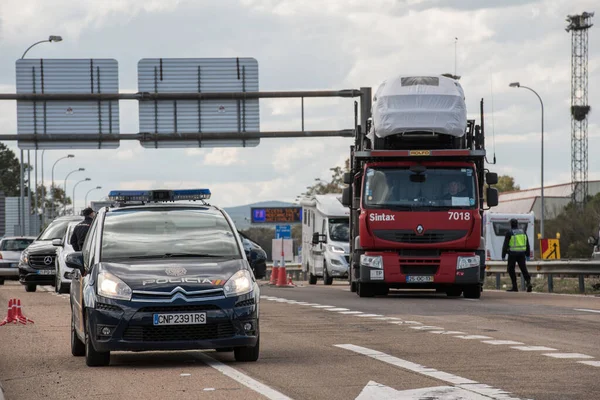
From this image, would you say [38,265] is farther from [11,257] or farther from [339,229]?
[339,229]

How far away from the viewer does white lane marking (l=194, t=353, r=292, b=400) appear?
10.1 meters

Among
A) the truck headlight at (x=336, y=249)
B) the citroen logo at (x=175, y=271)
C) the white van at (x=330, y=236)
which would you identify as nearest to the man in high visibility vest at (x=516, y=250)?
the white van at (x=330, y=236)

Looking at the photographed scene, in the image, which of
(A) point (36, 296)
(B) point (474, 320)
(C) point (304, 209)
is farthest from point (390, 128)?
(C) point (304, 209)

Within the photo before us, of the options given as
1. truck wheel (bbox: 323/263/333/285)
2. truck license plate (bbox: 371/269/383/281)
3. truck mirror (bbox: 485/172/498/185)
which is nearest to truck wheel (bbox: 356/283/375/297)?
truck license plate (bbox: 371/269/383/281)

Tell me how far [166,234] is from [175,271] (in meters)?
1.00

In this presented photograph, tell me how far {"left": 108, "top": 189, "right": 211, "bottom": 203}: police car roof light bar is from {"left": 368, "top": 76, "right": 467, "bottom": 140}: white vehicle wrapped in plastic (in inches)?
320

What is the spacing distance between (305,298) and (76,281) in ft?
50.5

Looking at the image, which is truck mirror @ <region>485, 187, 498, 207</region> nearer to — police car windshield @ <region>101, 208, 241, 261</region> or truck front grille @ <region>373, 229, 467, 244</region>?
truck front grille @ <region>373, 229, 467, 244</region>

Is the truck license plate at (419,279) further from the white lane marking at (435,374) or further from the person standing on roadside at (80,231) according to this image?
the white lane marking at (435,374)

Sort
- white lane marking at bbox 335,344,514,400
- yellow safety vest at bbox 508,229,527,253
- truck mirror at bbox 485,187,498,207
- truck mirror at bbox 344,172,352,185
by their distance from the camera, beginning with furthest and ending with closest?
yellow safety vest at bbox 508,229,527,253, truck mirror at bbox 344,172,352,185, truck mirror at bbox 485,187,498,207, white lane marking at bbox 335,344,514,400

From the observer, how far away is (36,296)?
105 ft

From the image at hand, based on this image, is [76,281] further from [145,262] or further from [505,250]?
[505,250]

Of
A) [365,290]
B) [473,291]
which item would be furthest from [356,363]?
[365,290]

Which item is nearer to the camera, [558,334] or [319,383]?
[319,383]
